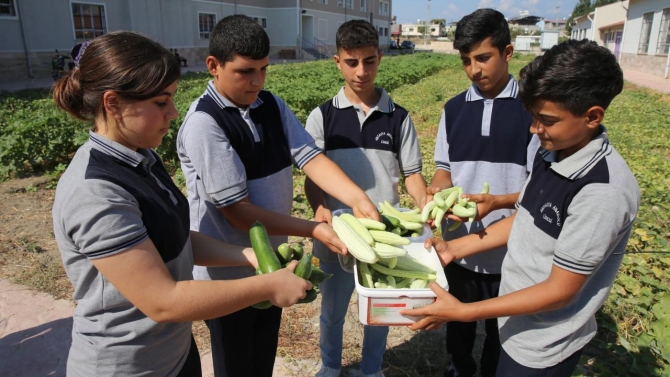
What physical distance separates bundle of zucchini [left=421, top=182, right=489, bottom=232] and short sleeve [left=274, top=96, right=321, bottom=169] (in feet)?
2.54

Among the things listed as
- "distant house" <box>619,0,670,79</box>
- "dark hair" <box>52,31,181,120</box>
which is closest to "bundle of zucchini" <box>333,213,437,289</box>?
"dark hair" <box>52,31,181,120</box>

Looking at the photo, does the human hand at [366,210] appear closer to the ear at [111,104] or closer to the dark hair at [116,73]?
the dark hair at [116,73]

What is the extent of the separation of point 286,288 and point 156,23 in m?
36.0

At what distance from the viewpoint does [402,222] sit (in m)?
2.65

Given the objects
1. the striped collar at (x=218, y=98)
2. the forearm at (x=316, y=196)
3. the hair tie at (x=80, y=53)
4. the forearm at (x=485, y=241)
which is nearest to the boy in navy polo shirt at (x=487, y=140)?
the forearm at (x=485, y=241)

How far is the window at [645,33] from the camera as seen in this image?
3173 cm

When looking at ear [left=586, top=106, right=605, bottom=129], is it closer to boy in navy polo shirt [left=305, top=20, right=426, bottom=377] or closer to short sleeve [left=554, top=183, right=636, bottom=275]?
short sleeve [left=554, top=183, right=636, bottom=275]

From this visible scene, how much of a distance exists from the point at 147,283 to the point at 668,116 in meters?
15.9

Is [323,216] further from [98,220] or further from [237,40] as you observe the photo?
[98,220]

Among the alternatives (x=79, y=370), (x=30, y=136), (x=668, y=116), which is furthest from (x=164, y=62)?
(x=668, y=116)

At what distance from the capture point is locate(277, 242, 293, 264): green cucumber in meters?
2.19

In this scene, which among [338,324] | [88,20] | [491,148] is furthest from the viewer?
[88,20]

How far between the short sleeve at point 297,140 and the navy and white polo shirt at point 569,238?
125 centimetres

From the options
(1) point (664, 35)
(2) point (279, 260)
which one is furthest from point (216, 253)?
(1) point (664, 35)
